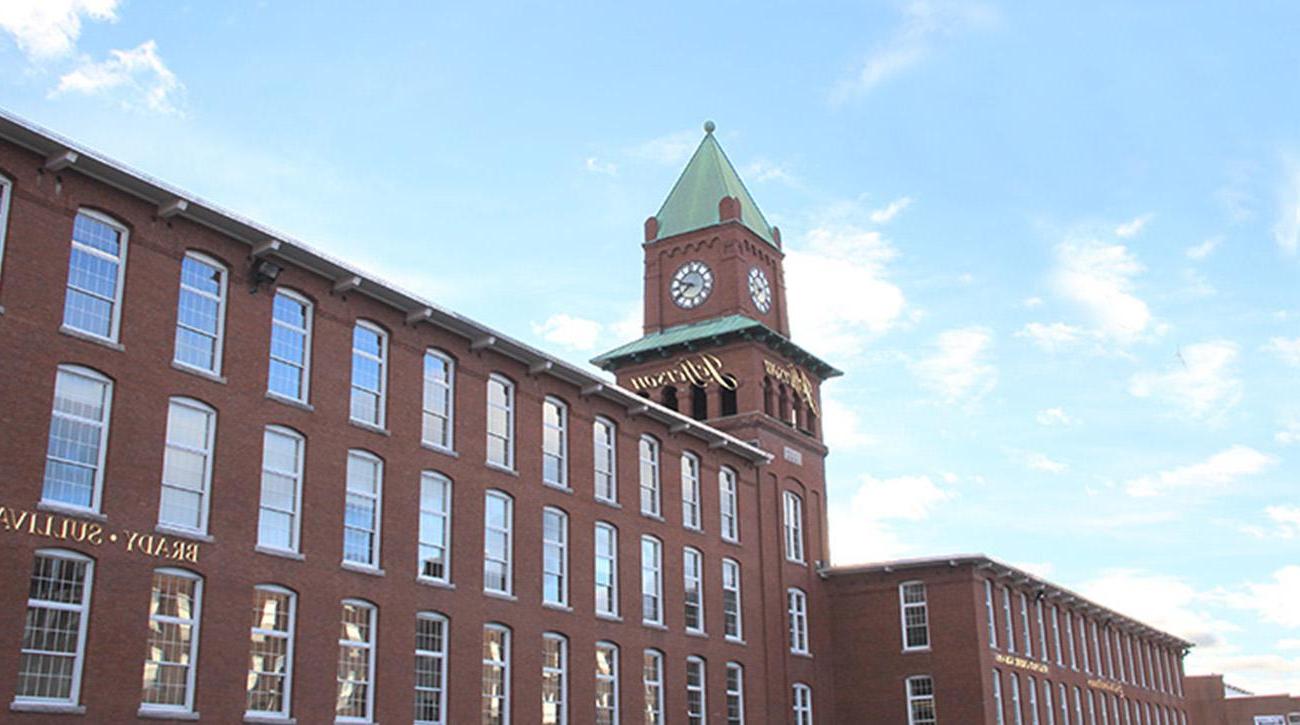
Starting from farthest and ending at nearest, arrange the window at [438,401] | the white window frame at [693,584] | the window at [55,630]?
1. the white window frame at [693,584]
2. the window at [438,401]
3. the window at [55,630]

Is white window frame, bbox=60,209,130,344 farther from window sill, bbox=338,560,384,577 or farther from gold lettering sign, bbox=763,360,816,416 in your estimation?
gold lettering sign, bbox=763,360,816,416

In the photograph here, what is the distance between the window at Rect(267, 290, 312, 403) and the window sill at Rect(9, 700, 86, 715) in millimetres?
8151

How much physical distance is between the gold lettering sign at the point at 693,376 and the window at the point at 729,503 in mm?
5481

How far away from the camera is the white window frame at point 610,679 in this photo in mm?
38844

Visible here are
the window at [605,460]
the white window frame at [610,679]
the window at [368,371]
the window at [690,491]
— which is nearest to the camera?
the window at [368,371]

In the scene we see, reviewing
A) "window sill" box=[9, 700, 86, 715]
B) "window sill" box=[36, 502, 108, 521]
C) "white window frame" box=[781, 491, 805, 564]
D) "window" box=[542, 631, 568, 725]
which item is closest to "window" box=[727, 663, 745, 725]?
"white window frame" box=[781, 491, 805, 564]

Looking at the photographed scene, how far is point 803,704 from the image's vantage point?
50719 millimetres

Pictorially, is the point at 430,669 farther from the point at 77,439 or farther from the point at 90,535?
the point at 77,439

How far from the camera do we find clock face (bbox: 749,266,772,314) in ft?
186

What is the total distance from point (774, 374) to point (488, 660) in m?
22.5

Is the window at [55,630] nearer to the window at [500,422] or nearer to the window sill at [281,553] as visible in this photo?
the window sill at [281,553]

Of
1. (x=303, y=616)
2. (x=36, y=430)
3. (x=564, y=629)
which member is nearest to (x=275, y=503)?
(x=303, y=616)

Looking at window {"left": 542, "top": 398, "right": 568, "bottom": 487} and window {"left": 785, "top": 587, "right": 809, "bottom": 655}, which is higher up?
window {"left": 542, "top": 398, "right": 568, "bottom": 487}

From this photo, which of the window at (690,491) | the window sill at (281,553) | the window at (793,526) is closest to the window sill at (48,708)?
the window sill at (281,553)
